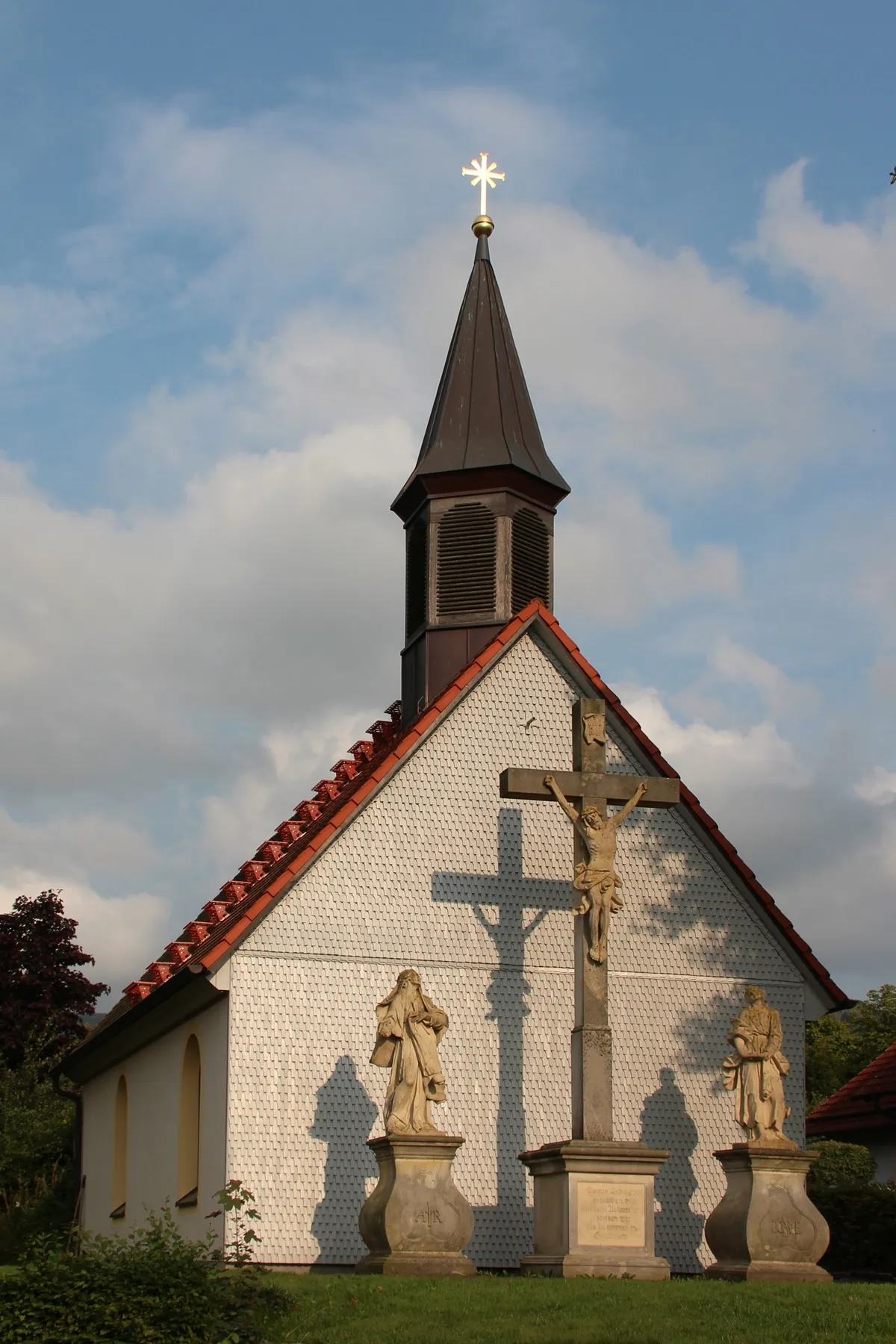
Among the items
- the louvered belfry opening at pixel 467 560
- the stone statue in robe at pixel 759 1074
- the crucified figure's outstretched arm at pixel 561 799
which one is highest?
the louvered belfry opening at pixel 467 560

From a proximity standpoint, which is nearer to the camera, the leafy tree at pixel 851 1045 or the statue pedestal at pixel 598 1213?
the statue pedestal at pixel 598 1213

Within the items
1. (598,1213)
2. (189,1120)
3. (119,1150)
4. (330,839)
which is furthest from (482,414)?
(598,1213)

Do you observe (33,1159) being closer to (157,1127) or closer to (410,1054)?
(157,1127)

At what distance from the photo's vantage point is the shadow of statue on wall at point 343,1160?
64.8ft

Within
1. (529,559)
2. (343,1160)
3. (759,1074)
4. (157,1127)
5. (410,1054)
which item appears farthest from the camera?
(529,559)

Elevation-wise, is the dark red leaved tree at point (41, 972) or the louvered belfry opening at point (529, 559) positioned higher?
the louvered belfry opening at point (529, 559)

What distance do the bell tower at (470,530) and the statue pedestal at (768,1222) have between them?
8.14 m

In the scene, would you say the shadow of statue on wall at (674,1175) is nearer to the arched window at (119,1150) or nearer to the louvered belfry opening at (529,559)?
the louvered belfry opening at (529,559)

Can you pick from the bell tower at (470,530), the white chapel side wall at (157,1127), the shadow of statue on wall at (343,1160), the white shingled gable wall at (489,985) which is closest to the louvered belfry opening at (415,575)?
the bell tower at (470,530)

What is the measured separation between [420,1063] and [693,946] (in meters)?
5.41

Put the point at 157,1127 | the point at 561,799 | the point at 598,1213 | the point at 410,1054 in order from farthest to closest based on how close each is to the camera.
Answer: the point at 157,1127
the point at 561,799
the point at 410,1054
the point at 598,1213

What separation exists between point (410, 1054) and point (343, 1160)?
2.72 m

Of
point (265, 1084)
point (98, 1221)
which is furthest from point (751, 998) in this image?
point (98, 1221)

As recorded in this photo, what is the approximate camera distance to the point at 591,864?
19.4m
